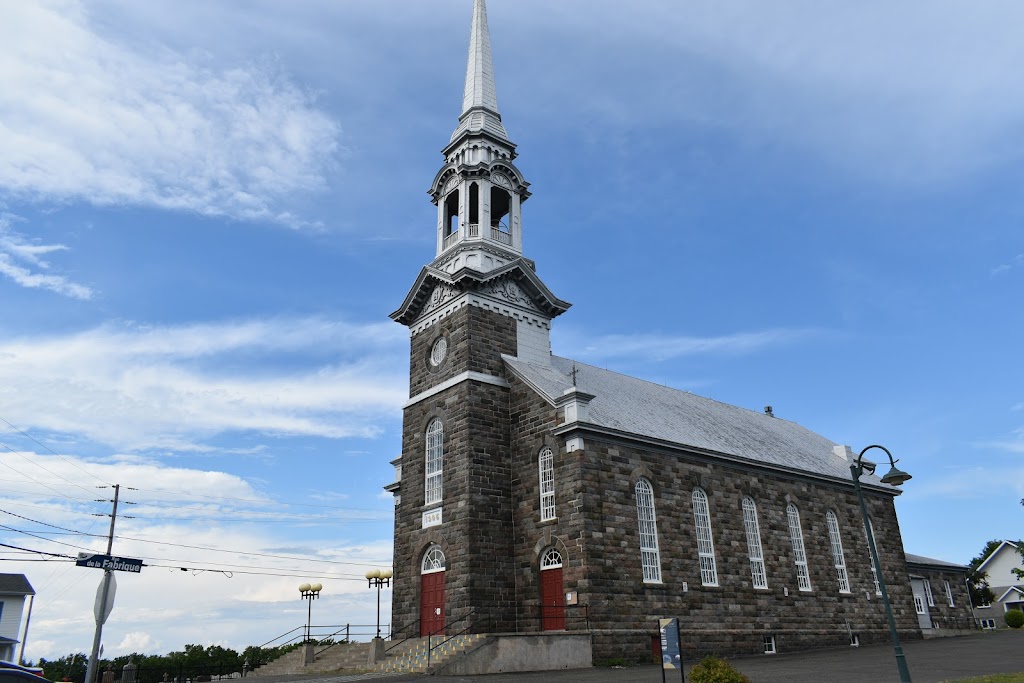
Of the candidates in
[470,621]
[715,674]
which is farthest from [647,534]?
[715,674]

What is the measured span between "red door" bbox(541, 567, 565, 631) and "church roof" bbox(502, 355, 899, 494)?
18.7 feet

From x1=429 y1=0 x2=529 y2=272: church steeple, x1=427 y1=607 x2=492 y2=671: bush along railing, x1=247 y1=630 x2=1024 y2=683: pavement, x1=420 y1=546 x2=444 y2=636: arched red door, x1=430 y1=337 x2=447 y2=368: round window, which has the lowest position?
x1=247 y1=630 x2=1024 y2=683: pavement

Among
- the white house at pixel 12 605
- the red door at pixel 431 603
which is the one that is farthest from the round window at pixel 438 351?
the white house at pixel 12 605

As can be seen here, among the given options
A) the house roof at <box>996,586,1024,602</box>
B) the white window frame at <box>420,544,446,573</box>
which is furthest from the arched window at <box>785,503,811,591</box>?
the house roof at <box>996,586,1024,602</box>

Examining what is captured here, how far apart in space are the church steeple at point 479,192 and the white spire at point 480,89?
0.17 ft

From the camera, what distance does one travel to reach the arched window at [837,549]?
37.4 meters

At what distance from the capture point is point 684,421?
120 feet

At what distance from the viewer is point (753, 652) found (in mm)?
30891

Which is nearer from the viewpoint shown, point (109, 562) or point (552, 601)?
point (109, 562)

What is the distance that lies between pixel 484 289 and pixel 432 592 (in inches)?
497

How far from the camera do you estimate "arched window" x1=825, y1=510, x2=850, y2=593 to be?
37438 millimetres

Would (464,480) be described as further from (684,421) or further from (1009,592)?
(1009,592)

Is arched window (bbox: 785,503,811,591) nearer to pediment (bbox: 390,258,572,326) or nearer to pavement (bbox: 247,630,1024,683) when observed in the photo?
pavement (bbox: 247,630,1024,683)

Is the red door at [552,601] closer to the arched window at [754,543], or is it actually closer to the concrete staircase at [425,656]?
the concrete staircase at [425,656]
